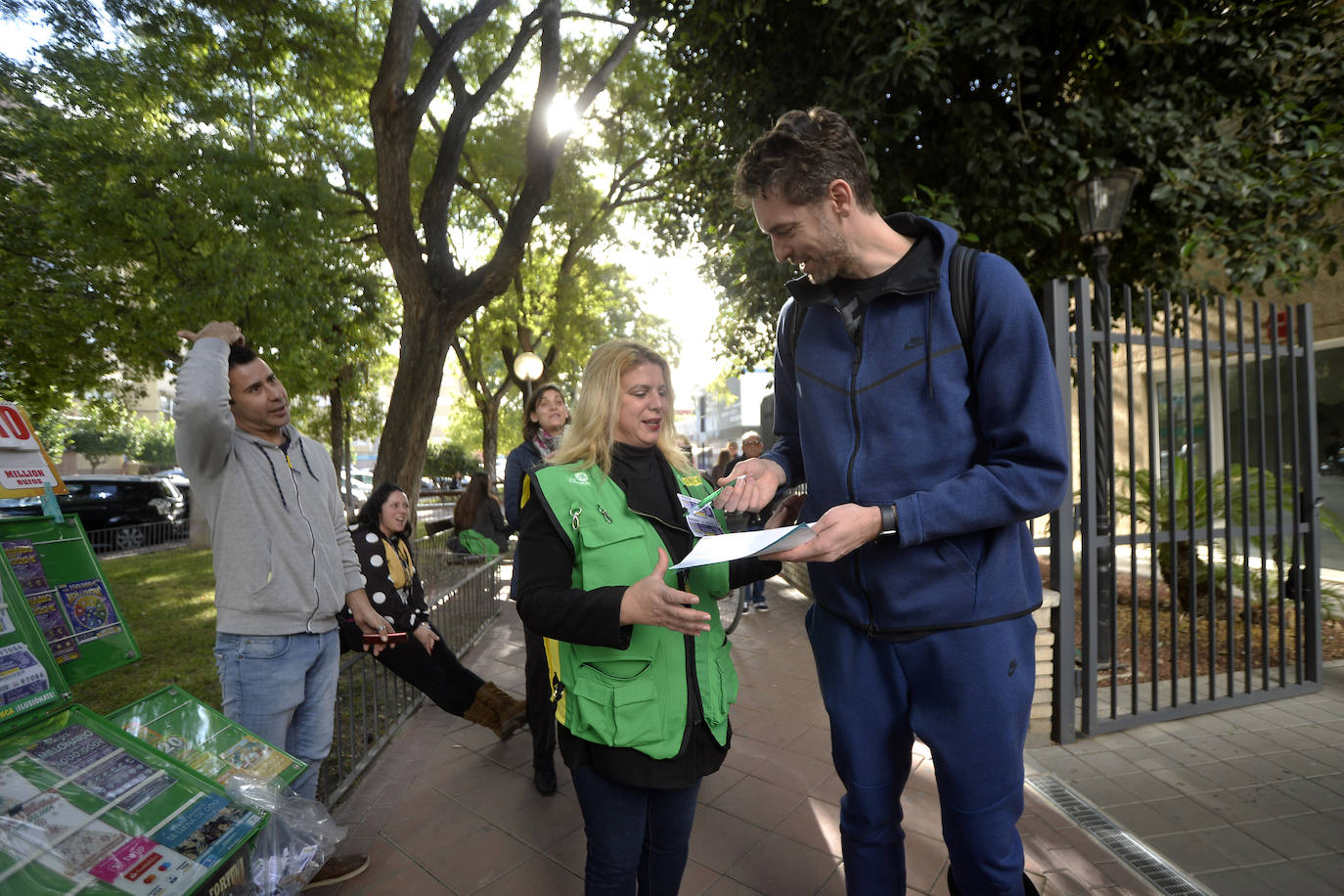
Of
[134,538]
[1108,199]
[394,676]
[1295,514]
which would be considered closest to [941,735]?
[394,676]

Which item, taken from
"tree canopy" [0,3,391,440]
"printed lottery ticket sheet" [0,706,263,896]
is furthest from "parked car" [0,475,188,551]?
"printed lottery ticket sheet" [0,706,263,896]

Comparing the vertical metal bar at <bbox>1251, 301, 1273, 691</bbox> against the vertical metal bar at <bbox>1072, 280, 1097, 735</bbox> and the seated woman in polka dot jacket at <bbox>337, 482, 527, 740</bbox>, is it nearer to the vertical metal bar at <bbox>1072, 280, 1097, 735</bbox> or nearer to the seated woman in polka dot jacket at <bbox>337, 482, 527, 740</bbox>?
the vertical metal bar at <bbox>1072, 280, 1097, 735</bbox>

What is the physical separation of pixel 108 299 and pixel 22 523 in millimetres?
11254

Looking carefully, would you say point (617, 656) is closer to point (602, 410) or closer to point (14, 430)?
point (602, 410)

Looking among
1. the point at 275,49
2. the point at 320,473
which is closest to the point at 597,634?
the point at 320,473

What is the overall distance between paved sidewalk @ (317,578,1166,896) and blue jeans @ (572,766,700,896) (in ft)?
3.29

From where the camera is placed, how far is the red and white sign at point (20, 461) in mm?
1753

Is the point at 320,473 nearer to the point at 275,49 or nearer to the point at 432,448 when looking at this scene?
the point at 275,49

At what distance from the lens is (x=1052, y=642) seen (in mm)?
4363

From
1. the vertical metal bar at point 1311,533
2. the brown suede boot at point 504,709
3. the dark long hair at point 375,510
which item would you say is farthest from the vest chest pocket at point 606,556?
the vertical metal bar at point 1311,533

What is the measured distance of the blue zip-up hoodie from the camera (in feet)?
5.04

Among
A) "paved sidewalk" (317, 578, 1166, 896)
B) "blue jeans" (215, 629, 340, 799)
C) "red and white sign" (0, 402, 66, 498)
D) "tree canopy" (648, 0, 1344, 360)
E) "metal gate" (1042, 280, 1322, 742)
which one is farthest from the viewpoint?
"tree canopy" (648, 0, 1344, 360)

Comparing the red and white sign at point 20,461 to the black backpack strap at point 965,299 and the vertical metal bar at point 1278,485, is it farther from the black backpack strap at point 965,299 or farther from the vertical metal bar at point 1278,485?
the vertical metal bar at point 1278,485

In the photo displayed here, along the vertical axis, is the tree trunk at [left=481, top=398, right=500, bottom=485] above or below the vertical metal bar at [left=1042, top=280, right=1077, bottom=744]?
above
